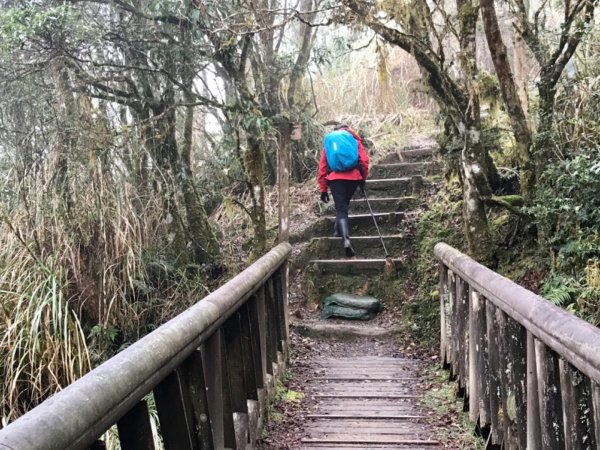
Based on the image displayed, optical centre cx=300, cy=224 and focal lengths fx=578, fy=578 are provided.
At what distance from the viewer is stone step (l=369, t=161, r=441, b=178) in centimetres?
929

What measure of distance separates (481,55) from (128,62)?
791cm

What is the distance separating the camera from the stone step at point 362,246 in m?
7.88

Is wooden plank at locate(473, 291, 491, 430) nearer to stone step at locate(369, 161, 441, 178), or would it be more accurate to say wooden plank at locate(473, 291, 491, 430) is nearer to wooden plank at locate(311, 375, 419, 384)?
wooden plank at locate(311, 375, 419, 384)

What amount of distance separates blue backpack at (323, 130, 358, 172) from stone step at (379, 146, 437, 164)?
2.76 metres

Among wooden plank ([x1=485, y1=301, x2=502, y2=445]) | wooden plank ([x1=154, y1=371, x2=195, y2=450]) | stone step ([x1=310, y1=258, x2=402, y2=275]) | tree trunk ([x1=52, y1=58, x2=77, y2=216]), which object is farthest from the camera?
stone step ([x1=310, y1=258, x2=402, y2=275])

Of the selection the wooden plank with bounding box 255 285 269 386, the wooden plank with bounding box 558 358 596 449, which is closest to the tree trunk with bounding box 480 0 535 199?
the wooden plank with bounding box 255 285 269 386

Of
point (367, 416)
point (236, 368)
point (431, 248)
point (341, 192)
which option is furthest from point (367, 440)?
point (341, 192)

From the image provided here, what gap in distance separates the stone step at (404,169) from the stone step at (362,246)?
72.5 inches

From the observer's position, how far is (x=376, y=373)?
4988 mm

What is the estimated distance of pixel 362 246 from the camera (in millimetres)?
8070

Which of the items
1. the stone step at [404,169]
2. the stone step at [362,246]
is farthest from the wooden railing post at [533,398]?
the stone step at [404,169]

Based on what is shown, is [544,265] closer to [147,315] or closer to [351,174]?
[351,174]

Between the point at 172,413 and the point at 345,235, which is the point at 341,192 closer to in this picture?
the point at 345,235

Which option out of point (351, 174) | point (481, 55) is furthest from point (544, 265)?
point (481, 55)
